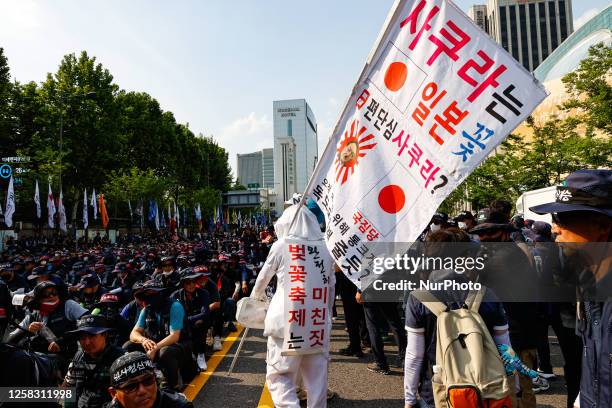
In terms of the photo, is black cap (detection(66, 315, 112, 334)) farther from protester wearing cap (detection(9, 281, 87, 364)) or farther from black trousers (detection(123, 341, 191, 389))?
protester wearing cap (detection(9, 281, 87, 364))

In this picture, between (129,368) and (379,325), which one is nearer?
(129,368)

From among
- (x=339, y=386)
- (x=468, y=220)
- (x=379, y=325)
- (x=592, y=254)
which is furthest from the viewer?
(x=468, y=220)

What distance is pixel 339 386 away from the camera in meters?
4.59

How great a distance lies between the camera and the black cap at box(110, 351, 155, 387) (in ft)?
8.54

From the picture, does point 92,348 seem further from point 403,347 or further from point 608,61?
point 608,61

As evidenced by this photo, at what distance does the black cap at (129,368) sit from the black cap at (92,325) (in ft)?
3.20

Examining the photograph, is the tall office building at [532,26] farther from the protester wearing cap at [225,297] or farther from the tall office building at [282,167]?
the protester wearing cap at [225,297]

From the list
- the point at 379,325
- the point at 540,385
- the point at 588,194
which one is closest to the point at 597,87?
the point at 540,385

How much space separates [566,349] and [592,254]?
8.70 feet

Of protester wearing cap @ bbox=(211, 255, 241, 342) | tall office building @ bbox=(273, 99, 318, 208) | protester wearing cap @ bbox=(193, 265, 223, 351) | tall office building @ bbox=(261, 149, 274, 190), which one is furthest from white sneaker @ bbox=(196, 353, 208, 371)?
tall office building @ bbox=(261, 149, 274, 190)

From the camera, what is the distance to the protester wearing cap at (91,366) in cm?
344

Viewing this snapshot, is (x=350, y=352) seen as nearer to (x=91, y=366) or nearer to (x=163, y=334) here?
(x=163, y=334)

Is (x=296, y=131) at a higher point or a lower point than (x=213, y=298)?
higher

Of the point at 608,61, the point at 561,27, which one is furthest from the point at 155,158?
the point at 561,27
